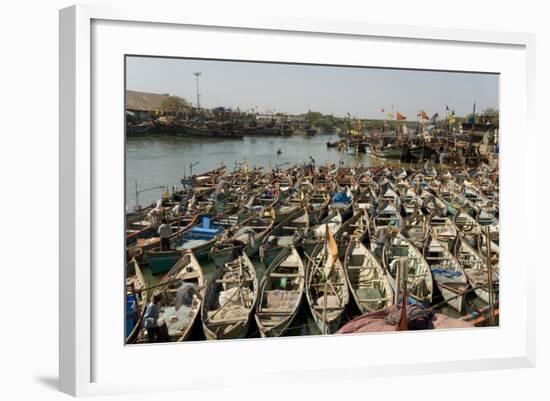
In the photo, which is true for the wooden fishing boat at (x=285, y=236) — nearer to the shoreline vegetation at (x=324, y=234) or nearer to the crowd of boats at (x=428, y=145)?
the shoreline vegetation at (x=324, y=234)

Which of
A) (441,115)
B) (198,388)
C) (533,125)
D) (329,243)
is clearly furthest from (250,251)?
(533,125)

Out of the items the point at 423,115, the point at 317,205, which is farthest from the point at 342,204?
the point at 423,115

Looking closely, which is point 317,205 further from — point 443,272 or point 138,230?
point 138,230

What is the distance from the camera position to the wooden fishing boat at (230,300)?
5117 millimetres

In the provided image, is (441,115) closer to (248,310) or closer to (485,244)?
(485,244)

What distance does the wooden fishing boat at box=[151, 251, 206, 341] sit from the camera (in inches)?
198

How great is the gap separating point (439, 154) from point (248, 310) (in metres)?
1.85

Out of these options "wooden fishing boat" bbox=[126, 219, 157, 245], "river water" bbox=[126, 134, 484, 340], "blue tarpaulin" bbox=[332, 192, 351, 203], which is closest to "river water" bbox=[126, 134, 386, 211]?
"river water" bbox=[126, 134, 484, 340]

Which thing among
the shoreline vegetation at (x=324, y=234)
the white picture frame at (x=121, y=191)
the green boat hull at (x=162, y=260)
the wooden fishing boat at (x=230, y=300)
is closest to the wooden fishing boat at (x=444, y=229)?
the shoreline vegetation at (x=324, y=234)

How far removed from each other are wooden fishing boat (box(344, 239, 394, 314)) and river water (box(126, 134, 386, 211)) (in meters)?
0.65

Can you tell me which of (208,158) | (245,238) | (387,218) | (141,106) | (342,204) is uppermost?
(141,106)

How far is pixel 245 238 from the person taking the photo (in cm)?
526

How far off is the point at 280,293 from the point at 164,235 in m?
0.90

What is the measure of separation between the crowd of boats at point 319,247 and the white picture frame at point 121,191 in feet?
0.40
